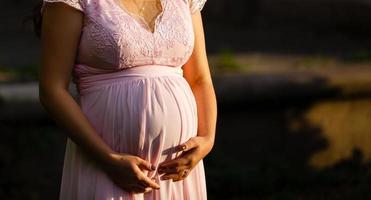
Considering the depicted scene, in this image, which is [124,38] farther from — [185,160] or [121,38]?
[185,160]

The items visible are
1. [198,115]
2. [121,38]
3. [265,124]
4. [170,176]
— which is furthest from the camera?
[265,124]

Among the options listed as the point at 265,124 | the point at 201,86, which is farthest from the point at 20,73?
the point at 201,86

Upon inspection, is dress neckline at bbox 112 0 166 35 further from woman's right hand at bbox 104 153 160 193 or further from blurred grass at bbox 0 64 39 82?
blurred grass at bbox 0 64 39 82

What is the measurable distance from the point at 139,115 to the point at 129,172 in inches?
7.0

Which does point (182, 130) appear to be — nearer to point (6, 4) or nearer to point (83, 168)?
point (83, 168)

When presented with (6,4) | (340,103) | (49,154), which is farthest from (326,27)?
(49,154)

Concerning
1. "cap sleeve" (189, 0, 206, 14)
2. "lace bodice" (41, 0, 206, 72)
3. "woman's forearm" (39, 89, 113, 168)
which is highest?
"cap sleeve" (189, 0, 206, 14)

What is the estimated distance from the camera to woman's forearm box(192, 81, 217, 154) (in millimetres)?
3713

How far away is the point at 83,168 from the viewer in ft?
11.7

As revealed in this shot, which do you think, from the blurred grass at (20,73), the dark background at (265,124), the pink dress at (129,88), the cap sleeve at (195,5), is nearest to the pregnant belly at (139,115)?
the pink dress at (129,88)

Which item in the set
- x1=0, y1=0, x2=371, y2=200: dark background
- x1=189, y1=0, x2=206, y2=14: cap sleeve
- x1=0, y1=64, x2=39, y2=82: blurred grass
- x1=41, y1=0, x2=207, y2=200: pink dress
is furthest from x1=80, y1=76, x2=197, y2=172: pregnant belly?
x1=0, y1=64, x2=39, y2=82: blurred grass

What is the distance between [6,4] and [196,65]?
5446 mm

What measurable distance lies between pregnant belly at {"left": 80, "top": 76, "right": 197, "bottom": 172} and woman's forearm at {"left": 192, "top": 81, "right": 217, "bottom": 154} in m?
0.15

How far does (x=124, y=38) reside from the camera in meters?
3.45
